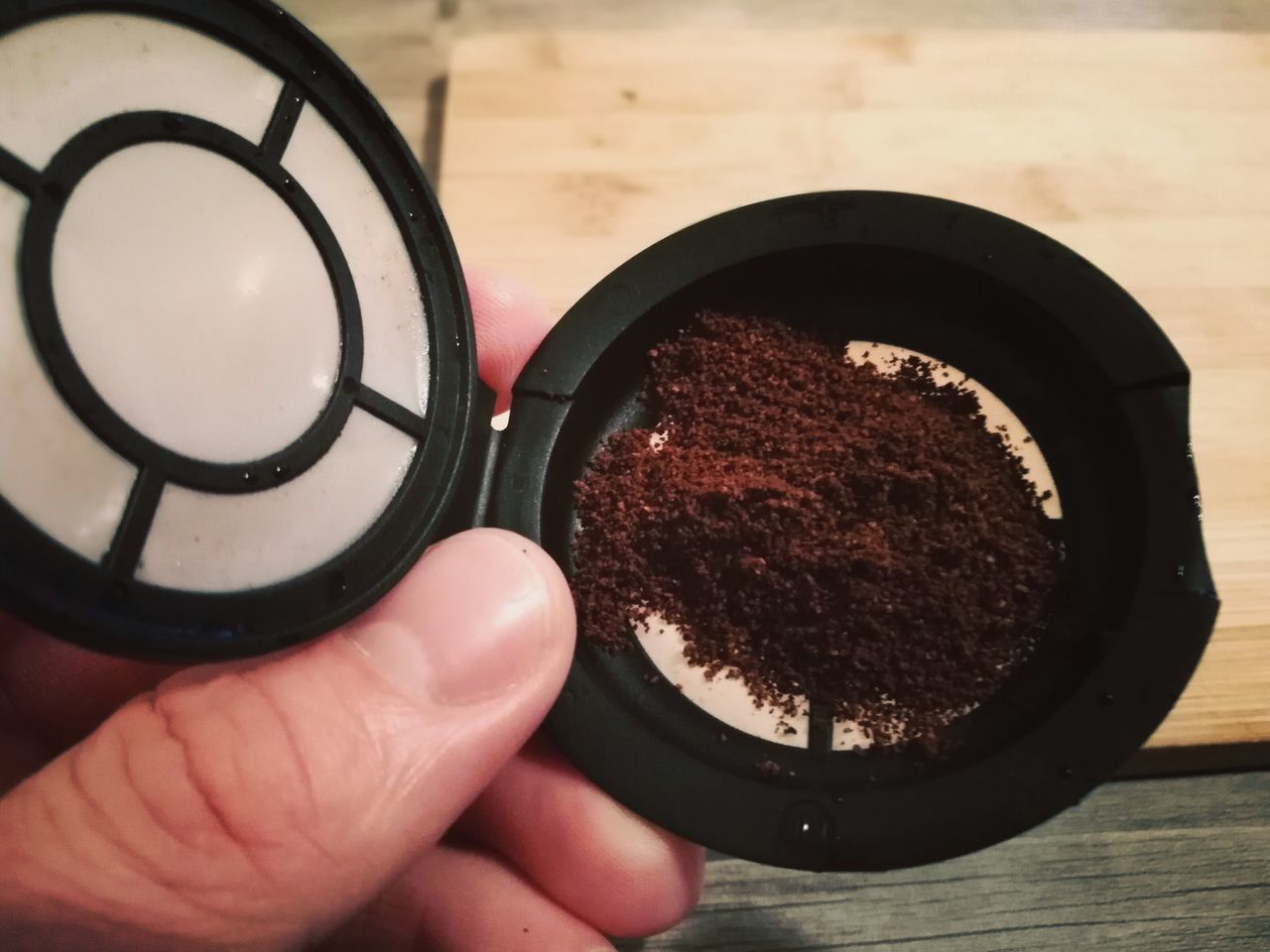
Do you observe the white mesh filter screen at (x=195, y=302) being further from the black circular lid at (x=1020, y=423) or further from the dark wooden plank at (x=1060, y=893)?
the dark wooden plank at (x=1060, y=893)

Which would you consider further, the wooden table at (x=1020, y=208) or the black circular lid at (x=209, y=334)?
the wooden table at (x=1020, y=208)

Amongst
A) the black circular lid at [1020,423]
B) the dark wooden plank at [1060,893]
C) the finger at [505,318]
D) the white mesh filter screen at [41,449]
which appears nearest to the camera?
the white mesh filter screen at [41,449]

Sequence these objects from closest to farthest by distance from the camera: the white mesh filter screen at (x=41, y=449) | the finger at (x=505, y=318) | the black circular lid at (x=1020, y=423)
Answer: the white mesh filter screen at (x=41, y=449)
the black circular lid at (x=1020, y=423)
the finger at (x=505, y=318)

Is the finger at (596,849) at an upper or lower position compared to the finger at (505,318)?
lower

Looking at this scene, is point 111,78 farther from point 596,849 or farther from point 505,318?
point 596,849

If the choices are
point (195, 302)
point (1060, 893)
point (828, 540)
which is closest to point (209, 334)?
point (195, 302)

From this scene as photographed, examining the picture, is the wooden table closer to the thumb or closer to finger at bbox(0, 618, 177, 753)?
the thumb

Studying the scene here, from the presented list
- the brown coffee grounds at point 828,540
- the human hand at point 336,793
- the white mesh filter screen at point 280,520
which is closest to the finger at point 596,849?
the human hand at point 336,793

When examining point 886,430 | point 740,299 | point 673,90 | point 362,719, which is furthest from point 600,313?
point 673,90
